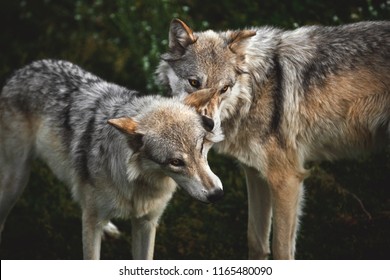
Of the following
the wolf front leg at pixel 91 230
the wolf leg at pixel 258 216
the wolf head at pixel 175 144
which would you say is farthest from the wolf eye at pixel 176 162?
the wolf leg at pixel 258 216

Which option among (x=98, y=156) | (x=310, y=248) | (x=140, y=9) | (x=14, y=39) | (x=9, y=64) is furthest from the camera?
(x=14, y=39)

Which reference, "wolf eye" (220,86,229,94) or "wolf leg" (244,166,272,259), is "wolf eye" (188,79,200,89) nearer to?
"wolf eye" (220,86,229,94)

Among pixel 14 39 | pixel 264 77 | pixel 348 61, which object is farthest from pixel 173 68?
pixel 14 39

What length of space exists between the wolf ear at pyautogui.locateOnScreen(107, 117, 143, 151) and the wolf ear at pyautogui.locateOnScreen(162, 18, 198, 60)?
98 cm

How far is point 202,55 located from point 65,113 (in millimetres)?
1290

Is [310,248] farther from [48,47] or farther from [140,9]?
[48,47]

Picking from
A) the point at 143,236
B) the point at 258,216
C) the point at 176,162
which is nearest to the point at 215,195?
the point at 176,162

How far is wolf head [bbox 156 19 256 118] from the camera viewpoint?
212 inches

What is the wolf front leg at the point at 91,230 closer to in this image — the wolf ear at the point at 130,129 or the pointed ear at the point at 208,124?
the wolf ear at the point at 130,129

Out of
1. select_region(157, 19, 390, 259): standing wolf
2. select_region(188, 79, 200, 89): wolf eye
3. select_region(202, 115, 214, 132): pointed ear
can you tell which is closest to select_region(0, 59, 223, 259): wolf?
select_region(202, 115, 214, 132): pointed ear

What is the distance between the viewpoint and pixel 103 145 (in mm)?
5363

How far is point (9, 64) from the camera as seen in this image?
10.4 m

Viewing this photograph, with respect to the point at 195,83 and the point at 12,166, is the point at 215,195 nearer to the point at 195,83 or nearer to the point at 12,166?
the point at 195,83

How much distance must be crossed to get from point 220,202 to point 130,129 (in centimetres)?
236
